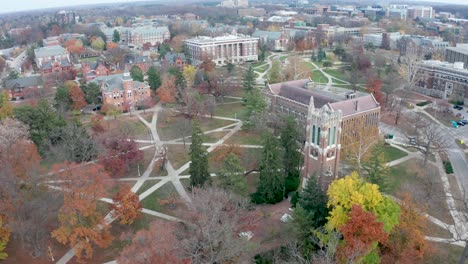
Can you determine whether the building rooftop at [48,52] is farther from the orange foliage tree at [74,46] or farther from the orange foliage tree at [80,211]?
the orange foliage tree at [80,211]

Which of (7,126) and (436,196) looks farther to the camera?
(7,126)

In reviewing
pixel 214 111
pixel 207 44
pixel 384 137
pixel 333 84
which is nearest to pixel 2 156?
pixel 214 111

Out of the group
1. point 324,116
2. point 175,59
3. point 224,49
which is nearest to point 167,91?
point 175,59

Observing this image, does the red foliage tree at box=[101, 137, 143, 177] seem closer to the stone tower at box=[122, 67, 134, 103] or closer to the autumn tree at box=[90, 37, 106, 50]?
the stone tower at box=[122, 67, 134, 103]

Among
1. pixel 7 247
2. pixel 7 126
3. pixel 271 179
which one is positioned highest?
pixel 7 126

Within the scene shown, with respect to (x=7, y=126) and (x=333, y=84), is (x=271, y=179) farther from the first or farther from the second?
(x=333, y=84)

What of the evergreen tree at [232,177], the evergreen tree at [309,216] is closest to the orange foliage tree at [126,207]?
the evergreen tree at [232,177]

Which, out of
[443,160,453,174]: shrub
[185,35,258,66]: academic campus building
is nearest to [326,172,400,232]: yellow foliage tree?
[443,160,453,174]: shrub
